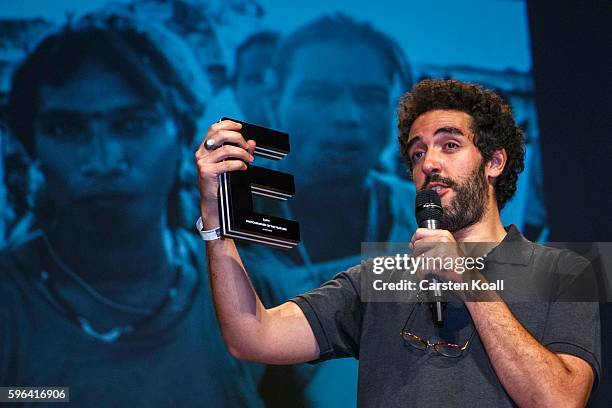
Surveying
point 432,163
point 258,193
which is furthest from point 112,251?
point 432,163

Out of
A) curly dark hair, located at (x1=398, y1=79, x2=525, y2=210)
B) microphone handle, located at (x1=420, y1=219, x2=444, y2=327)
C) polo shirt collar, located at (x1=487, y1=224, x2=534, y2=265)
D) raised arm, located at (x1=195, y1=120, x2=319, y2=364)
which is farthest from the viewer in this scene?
curly dark hair, located at (x1=398, y1=79, x2=525, y2=210)

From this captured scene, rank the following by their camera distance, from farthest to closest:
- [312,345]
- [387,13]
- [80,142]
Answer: [387,13] → [80,142] → [312,345]

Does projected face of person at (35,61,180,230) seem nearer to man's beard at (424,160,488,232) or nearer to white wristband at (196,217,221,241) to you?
white wristband at (196,217,221,241)

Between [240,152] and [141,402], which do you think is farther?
[141,402]

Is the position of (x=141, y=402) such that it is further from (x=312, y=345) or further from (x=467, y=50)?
(x=467, y=50)

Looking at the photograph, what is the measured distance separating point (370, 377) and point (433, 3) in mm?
1726

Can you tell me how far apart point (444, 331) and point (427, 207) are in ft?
1.03

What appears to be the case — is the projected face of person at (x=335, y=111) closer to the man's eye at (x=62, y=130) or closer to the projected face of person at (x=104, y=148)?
the projected face of person at (x=104, y=148)

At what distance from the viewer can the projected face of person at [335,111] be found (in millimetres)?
3020

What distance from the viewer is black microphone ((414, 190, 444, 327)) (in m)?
1.81

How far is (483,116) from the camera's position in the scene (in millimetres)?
2451

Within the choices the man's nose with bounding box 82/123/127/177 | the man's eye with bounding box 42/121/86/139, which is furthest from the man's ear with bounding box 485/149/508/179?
the man's eye with bounding box 42/121/86/139

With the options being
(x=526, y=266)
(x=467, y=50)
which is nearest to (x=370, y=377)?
(x=526, y=266)

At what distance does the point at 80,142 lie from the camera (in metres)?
2.92
